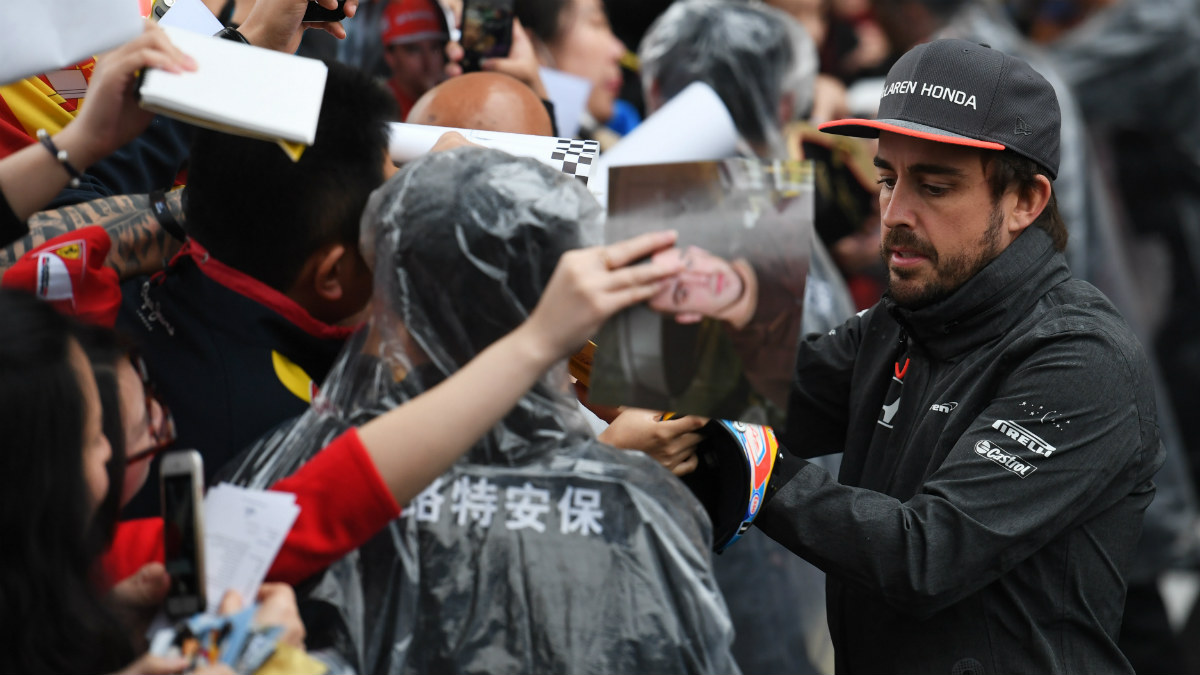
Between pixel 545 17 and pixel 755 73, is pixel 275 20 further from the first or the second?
pixel 755 73

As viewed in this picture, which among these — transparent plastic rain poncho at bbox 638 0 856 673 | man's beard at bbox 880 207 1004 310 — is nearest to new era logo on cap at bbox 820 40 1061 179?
man's beard at bbox 880 207 1004 310

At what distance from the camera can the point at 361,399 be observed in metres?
1.76

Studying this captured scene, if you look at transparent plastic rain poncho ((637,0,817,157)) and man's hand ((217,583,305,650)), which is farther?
transparent plastic rain poncho ((637,0,817,157))

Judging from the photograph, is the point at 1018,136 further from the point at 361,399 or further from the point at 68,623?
the point at 68,623

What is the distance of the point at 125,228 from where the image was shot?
207 cm

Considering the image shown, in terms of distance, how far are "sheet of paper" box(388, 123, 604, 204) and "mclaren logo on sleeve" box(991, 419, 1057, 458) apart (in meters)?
0.83

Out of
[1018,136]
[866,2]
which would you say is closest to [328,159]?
[1018,136]

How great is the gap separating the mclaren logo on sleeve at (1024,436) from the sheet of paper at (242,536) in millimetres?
1162

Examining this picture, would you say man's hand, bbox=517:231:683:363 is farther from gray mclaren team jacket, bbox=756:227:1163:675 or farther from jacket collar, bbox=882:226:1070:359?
jacket collar, bbox=882:226:1070:359

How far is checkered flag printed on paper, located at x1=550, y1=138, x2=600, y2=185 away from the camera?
226cm

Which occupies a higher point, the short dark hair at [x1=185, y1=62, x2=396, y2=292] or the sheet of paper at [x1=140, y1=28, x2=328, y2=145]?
the sheet of paper at [x1=140, y1=28, x2=328, y2=145]

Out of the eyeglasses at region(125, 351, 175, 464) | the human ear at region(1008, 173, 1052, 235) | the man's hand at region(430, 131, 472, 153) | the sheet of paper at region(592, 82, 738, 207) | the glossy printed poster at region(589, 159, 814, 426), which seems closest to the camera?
the glossy printed poster at region(589, 159, 814, 426)

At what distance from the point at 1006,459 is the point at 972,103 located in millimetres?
626

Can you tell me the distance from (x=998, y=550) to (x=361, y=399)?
3.46 ft
